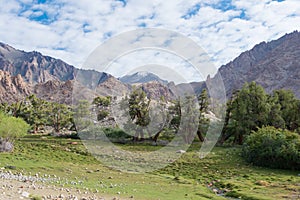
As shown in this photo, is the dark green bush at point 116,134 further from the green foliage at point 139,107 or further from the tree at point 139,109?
the green foliage at point 139,107

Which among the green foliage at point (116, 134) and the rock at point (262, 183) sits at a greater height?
the green foliage at point (116, 134)

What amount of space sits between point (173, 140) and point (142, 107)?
28.3ft

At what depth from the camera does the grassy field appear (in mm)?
22484

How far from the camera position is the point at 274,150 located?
1550 inches

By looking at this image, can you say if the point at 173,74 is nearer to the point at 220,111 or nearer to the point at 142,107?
the point at 142,107

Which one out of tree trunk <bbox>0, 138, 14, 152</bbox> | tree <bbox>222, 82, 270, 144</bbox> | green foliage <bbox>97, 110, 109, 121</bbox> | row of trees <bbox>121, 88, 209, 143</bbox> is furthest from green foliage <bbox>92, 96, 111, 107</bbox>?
tree trunk <bbox>0, 138, 14, 152</bbox>

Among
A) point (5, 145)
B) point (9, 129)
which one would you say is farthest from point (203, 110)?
point (5, 145)

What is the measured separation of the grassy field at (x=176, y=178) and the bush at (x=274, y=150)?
1.69 m

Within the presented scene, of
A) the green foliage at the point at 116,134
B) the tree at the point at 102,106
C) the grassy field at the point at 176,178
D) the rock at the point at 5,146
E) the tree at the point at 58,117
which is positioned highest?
the tree at the point at 102,106

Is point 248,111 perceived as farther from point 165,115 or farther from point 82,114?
point 82,114

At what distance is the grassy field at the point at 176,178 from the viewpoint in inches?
885

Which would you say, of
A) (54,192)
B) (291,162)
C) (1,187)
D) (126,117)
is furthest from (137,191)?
(126,117)

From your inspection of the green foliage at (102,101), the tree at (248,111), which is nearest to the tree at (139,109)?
the green foliage at (102,101)

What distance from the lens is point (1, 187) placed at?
15.6 metres
